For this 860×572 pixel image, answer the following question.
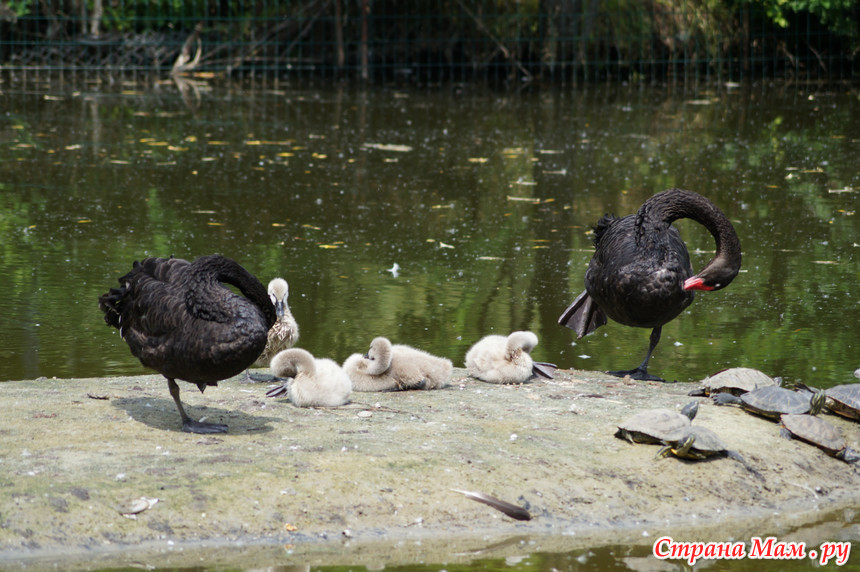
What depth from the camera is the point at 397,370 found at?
6.65 metres

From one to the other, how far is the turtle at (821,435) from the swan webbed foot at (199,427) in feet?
10.1

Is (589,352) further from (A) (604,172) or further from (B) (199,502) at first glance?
(A) (604,172)

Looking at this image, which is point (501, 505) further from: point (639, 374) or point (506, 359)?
point (639, 374)

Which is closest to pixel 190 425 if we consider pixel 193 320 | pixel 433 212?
pixel 193 320

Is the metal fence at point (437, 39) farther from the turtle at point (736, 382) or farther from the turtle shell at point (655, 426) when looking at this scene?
the turtle shell at point (655, 426)

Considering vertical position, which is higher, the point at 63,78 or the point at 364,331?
the point at 63,78

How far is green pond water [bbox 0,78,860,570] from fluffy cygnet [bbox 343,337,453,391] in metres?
0.94

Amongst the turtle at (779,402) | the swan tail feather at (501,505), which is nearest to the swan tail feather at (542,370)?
the turtle at (779,402)

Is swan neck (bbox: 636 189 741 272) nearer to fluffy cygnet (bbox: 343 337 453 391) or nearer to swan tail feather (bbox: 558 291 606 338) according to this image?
swan tail feather (bbox: 558 291 606 338)

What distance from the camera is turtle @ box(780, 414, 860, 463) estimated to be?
5.70 metres

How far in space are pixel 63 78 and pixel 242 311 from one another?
679 inches

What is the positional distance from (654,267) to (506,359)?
1134 mm

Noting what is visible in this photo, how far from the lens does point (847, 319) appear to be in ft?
27.0

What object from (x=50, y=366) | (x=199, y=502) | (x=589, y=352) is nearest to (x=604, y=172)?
(x=589, y=352)
